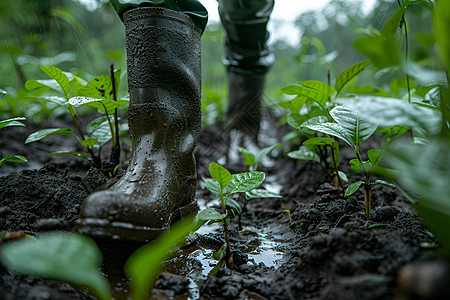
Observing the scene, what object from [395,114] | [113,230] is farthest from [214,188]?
[395,114]

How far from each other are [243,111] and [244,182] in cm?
148

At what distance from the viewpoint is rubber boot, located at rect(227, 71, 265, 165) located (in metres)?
2.24

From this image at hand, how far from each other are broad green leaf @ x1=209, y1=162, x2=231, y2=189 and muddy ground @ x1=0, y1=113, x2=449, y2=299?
0.24m

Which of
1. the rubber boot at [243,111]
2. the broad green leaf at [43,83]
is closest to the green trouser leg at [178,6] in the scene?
the broad green leaf at [43,83]

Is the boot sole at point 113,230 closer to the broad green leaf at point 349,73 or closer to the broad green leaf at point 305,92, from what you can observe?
the broad green leaf at point 305,92

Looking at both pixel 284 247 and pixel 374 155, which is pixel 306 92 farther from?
pixel 284 247

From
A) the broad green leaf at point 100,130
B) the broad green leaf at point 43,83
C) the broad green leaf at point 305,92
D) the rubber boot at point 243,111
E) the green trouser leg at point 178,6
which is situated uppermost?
the green trouser leg at point 178,6

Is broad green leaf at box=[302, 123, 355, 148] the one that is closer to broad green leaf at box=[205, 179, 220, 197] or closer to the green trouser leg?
broad green leaf at box=[205, 179, 220, 197]

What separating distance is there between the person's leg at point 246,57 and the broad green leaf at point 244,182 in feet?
4.20

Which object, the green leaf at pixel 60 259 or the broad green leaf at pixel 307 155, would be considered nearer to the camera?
the green leaf at pixel 60 259

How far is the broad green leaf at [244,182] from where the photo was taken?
3.00ft

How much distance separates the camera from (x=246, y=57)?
83.1 inches

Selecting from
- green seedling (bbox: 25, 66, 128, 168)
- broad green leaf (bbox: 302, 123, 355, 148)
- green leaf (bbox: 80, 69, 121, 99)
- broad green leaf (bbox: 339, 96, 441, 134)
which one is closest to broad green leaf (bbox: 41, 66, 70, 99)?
green seedling (bbox: 25, 66, 128, 168)

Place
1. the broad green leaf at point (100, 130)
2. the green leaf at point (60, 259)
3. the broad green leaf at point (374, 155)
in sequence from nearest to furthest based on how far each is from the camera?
1. the green leaf at point (60, 259)
2. the broad green leaf at point (374, 155)
3. the broad green leaf at point (100, 130)
